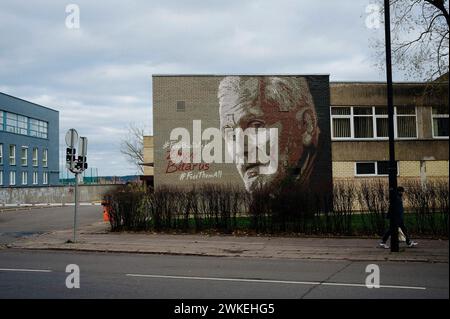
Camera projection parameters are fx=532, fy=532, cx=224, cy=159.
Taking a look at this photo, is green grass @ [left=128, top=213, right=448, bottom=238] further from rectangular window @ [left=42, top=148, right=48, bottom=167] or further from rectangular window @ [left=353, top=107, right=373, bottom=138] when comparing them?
rectangular window @ [left=42, top=148, right=48, bottom=167]

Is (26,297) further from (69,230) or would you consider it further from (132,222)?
(69,230)

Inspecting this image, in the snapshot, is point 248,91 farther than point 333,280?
Yes

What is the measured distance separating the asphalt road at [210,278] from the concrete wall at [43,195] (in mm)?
40793

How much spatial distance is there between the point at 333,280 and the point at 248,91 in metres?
20.4

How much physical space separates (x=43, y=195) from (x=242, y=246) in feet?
144

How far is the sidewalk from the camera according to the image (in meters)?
13.9

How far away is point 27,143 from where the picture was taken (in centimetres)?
6988

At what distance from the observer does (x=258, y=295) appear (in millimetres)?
8617

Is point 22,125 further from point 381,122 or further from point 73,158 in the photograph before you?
point 73,158

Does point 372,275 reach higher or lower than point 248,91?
lower

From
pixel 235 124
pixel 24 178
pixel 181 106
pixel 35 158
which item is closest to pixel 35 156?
pixel 35 158

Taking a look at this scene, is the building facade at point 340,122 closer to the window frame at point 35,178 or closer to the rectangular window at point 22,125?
the rectangular window at point 22,125

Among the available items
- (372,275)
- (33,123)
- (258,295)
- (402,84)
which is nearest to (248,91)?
(402,84)

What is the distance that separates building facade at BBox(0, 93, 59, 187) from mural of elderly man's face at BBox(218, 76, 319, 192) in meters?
42.4
